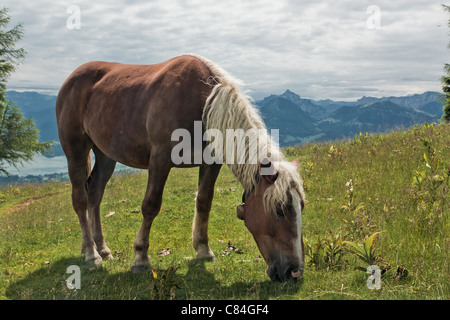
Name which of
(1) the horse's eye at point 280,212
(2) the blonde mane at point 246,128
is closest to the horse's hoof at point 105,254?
(2) the blonde mane at point 246,128

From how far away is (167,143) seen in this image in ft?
15.6

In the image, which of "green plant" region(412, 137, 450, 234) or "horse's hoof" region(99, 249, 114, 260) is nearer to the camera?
"green plant" region(412, 137, 450, 234)

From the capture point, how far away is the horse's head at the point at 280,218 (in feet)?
12.2

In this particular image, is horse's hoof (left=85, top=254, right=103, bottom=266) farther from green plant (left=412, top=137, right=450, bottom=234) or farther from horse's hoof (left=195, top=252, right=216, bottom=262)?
green plant (left=412, top=137, right=450, bottom=234)

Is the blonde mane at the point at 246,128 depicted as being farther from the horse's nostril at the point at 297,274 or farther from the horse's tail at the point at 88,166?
the horse's tail at the point at 88,166

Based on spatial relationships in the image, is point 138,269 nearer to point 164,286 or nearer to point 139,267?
point 139,267

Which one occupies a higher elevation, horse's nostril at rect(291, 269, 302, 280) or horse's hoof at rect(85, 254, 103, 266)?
horse's nostril at rect(291, 269, 302, 280)

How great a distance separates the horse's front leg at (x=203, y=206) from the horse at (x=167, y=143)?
0.06 feet

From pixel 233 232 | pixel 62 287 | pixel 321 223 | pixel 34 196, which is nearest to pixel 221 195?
pixel 233 232

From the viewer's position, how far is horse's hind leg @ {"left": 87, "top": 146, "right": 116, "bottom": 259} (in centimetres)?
639

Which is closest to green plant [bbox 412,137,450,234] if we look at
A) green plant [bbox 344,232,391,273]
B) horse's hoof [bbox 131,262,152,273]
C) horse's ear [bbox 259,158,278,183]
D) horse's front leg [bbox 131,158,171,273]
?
green plant [bbox 344,232,391,273]

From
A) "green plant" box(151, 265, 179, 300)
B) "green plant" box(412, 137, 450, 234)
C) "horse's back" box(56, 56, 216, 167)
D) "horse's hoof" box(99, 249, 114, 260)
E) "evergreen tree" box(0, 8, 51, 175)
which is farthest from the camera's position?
"evergreen tree" box(0, 8, 51, 175)

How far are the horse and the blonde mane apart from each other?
0.04 feet

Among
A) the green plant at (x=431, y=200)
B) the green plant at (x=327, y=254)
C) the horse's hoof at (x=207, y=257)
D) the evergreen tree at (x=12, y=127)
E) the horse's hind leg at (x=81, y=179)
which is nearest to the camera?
the green plant at (x=327, y=254)
